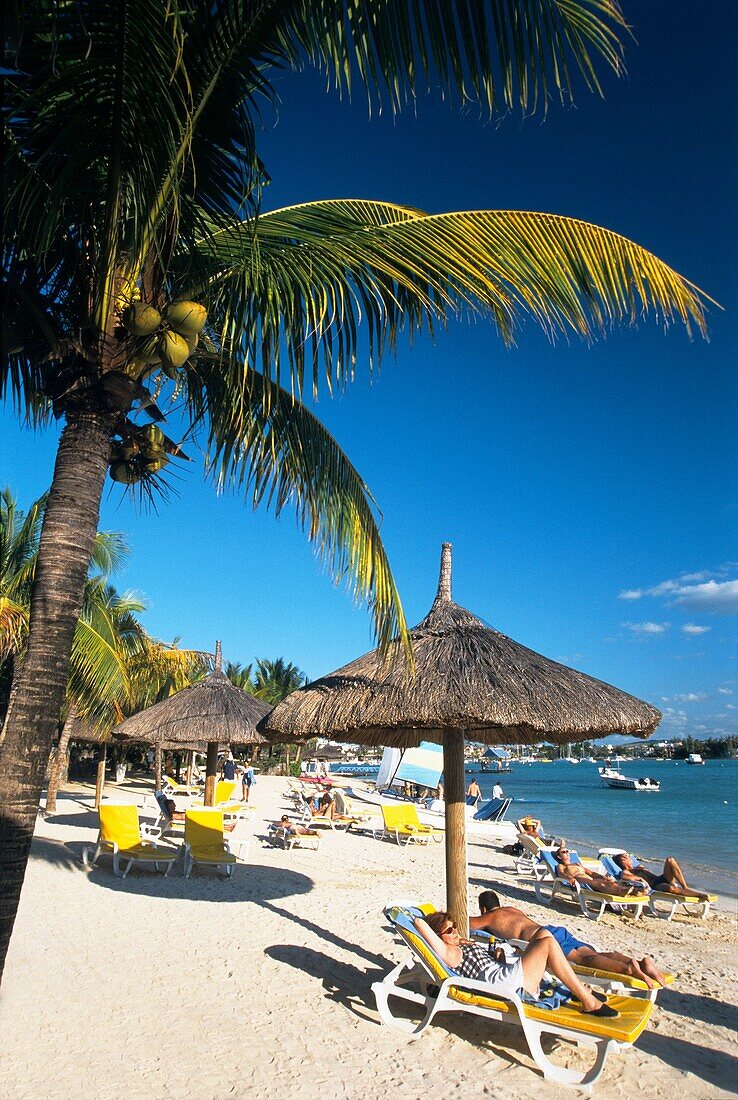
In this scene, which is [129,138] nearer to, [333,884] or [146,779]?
[333,884]

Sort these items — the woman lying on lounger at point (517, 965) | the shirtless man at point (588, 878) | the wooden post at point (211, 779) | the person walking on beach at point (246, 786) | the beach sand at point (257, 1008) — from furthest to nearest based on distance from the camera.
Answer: the person walking on beach at point (246, 786) → the wooden post at point (211, 779) → the shirtless man at point (588, 878) → the woman lying on lounger at point (517, 965) → the beach sand at point (257, 1008)

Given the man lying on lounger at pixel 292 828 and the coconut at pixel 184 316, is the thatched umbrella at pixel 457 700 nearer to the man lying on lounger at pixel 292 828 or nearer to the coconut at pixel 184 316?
the coconut at pixel 184 316

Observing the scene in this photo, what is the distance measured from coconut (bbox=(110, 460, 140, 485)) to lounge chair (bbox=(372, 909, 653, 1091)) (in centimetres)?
326

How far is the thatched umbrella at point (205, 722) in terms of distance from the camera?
1148cm

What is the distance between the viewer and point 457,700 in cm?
498

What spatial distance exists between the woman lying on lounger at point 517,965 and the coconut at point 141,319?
3.86 m

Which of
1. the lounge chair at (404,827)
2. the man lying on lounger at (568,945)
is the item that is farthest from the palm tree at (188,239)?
the lounge chair at (404,827)

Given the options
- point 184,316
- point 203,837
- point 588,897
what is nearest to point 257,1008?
point 184,316

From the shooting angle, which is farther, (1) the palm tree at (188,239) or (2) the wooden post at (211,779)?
(2) the wooden post at (211,779)

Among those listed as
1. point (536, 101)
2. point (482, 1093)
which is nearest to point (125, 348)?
Result: point (536, 101)

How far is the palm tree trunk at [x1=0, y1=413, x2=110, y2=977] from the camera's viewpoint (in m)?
2.66

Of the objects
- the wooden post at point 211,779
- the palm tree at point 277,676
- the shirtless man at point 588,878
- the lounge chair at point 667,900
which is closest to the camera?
the shirtless man at point 588,878

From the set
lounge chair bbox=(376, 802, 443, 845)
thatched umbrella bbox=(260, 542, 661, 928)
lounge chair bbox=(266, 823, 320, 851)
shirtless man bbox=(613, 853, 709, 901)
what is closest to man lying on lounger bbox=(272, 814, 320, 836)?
lounge chair bbox=(266, 823, 320, 851)

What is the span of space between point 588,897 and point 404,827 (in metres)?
5.67
